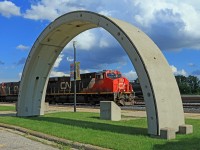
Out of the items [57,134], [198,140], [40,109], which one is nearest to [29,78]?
[40,109]

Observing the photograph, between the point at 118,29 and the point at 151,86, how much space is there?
2.37m

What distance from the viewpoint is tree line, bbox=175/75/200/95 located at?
66125 mm

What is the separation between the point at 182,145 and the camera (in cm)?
889

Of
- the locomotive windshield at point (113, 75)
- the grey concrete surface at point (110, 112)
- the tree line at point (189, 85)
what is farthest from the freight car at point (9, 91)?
the grey concrete surface at point (110, 112)

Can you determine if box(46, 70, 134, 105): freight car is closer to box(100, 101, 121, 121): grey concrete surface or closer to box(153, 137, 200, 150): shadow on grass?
box(100, 101, 121, 121): grey concrete surface

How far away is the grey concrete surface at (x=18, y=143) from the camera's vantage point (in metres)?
9.88

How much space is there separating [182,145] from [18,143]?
4.90 meters

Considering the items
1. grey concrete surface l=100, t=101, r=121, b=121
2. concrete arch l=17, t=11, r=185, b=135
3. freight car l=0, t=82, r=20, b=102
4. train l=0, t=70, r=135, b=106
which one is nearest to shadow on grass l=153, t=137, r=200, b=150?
concrete arch l=17, t=11, r=185, b=135

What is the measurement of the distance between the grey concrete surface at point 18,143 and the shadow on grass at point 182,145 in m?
3.02

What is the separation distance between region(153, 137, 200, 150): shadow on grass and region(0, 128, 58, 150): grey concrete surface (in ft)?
9.92

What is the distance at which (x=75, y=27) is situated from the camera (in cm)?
1630

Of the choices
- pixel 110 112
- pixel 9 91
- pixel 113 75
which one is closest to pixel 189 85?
pixel 9 91

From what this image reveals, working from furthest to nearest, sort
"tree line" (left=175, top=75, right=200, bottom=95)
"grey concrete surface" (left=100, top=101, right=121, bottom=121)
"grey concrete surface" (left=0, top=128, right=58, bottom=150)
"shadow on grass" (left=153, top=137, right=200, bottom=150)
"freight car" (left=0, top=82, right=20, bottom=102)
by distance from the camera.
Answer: "tree line" (left=175, top=75, right=200, bottom=95) → "freight car" (left=0, top=82, right=20, bottom=102) → "grey concrete surface" (left=100, top=101, right=121, bottom=121) → "grey concrete surface" (left=0, top=128, right=58, bottom=150) → "shadow on grass" (left=153, top=137, right=200, bottom=150)

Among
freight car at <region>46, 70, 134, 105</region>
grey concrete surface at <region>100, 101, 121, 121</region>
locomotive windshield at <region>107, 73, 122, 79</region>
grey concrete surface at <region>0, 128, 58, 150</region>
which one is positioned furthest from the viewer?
locomotive windshield at <region>107, 73, 122, 79</region>
